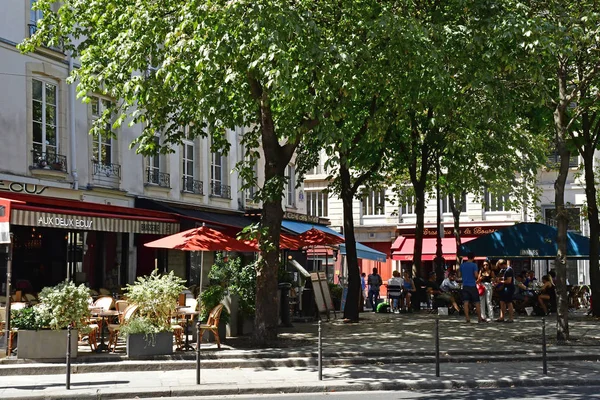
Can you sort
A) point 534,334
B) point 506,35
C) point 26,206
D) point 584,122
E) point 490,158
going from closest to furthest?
point 506,35, point 26,206, point 534,334, point 584,122, point 490,158

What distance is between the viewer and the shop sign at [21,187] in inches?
729

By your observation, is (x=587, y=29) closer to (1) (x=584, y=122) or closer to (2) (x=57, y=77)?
(1) (x=584, y=122)

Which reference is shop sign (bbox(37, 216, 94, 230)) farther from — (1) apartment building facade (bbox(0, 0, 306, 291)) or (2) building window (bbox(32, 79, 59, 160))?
(2) building window (bbox(32, 79, 59, 160))

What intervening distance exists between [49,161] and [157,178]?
221 inches

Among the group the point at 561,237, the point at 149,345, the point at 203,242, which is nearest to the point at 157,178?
the point at 203,242

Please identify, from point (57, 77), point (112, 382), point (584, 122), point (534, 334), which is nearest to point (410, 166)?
point (584, 122)

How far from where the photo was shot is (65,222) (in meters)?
16.4

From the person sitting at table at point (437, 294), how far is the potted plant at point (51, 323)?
506 inches

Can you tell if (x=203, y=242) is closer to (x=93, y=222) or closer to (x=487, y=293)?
→ (x=93, y=222)

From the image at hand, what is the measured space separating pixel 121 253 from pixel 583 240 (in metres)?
14.2

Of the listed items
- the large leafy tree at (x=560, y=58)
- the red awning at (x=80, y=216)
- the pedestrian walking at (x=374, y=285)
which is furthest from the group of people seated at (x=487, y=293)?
the red awning at (x=80, y=216)

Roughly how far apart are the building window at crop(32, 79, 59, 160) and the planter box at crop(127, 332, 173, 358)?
804cm

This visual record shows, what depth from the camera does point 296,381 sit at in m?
11.9

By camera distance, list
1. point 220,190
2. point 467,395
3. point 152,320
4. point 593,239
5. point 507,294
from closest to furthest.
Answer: point 467,395, point 152,320, point 507,294, point 593,239, point 220,190
